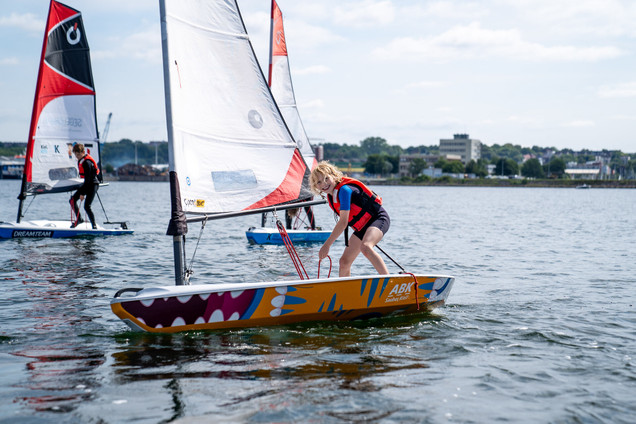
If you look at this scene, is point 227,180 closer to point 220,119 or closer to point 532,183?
point 220,119

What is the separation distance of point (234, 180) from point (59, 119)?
1288 cm

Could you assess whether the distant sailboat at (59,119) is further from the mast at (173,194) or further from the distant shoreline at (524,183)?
the distant shoreline at (524,183)

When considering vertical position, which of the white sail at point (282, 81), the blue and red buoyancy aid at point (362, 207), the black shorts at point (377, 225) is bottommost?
the black shorts at point (377, 225)

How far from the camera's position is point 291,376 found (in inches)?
232

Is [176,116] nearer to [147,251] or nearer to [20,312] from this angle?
[20,312]

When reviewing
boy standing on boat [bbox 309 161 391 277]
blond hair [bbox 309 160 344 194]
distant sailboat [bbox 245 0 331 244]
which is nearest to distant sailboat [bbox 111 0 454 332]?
boy standing on boat [bbox 309 161 391 277]

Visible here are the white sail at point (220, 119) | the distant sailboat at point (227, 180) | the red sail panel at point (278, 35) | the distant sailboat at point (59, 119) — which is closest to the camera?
the distant sailboat at point (227, 180)

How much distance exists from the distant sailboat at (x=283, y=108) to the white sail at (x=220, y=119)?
977 cm

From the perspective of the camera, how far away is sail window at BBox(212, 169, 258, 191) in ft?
26.4

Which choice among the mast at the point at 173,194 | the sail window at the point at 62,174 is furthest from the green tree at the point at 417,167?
the mast at the point at 173,194

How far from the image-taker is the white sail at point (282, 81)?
19656 millimetres

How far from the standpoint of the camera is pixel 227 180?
26.7ft

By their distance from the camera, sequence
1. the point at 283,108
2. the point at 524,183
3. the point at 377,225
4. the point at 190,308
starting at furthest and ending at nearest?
the point at 524,183
the point at 283,108
the point at 377,225
the point at 190,308

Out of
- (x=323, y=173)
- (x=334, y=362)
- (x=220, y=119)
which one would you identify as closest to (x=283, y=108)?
(x=220, y=119)
